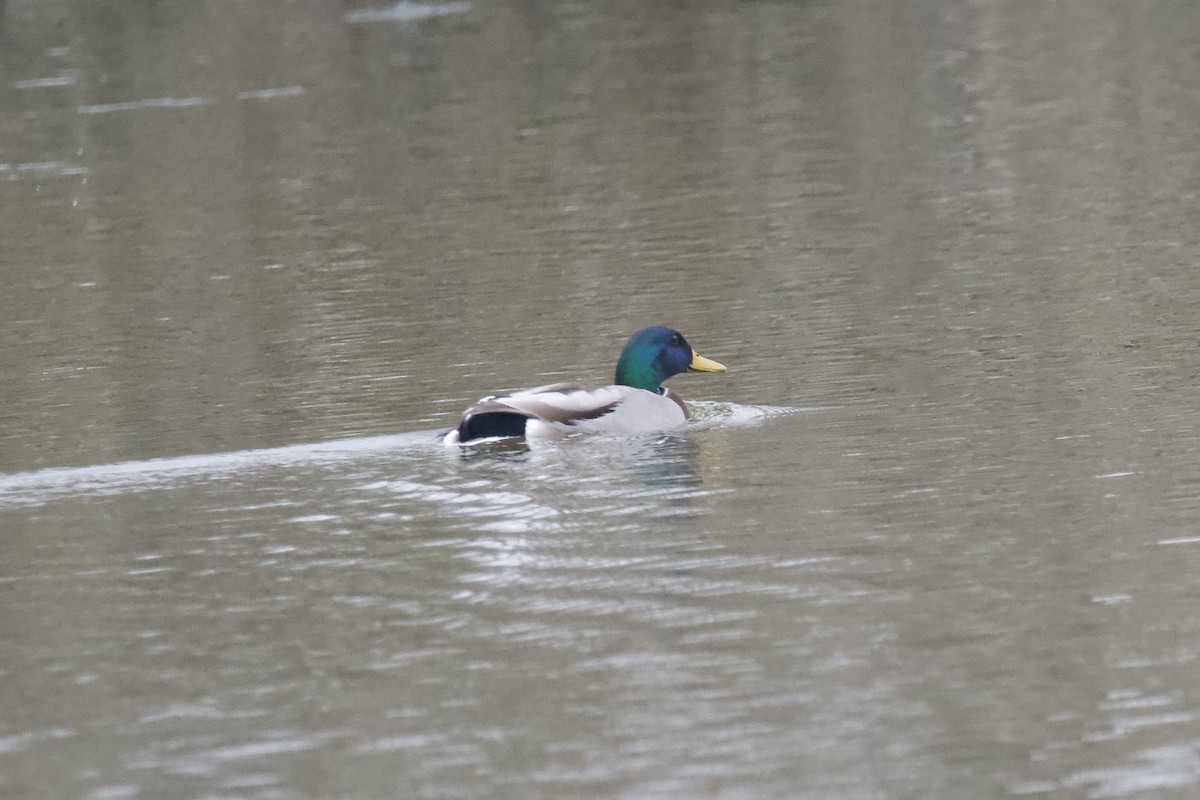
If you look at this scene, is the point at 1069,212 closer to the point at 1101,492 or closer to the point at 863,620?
the point at 1101,492

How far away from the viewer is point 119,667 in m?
8.65

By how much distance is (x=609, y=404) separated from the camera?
13.4m

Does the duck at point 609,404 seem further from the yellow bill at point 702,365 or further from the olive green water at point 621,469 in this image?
the olive green water at point 621,469

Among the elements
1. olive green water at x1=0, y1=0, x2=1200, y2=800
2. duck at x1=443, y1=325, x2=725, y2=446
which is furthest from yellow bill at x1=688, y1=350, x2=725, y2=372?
olive green water at x1=0, y1=0, x2=1200, y2=800

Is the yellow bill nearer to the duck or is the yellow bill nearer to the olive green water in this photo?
the duck

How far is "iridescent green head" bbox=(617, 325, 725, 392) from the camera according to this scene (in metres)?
14.1

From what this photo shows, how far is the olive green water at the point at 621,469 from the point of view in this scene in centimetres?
757

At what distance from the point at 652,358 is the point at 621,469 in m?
2.02

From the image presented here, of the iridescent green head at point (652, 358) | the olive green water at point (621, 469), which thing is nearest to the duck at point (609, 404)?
the iridescent green head at point (652, 358)

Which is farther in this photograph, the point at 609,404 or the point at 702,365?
the point at 702,365

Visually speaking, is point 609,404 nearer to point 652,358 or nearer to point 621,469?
point 652,358

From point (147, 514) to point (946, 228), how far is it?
37.6 ft

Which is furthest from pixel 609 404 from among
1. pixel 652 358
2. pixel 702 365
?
pixel 702 365

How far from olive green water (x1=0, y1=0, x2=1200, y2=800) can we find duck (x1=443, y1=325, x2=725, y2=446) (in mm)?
324
